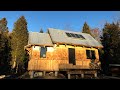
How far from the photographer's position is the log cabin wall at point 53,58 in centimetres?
1992

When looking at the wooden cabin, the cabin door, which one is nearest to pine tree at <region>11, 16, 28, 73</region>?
the wooden cabin

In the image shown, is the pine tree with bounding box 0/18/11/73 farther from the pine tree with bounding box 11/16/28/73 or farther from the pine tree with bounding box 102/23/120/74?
the pine tree with bounding box 102/23/120/74

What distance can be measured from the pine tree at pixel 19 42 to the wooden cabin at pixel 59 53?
16418 mm

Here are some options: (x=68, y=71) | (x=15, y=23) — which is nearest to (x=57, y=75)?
(x=68, y=71)

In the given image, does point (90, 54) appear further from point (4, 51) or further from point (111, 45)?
point (4, 51)

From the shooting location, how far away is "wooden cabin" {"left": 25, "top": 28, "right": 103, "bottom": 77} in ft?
65.9

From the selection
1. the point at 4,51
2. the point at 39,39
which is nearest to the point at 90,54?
the point at 39,39

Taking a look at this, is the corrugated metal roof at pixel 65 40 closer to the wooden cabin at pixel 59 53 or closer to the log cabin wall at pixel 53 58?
the wooden cabin at pixel 59 53

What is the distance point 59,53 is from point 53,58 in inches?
40.2

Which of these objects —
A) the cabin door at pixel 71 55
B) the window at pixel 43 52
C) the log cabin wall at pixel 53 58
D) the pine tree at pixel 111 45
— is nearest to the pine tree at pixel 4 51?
the log cabin wall at pixel 53 58

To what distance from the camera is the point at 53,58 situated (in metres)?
20.6
